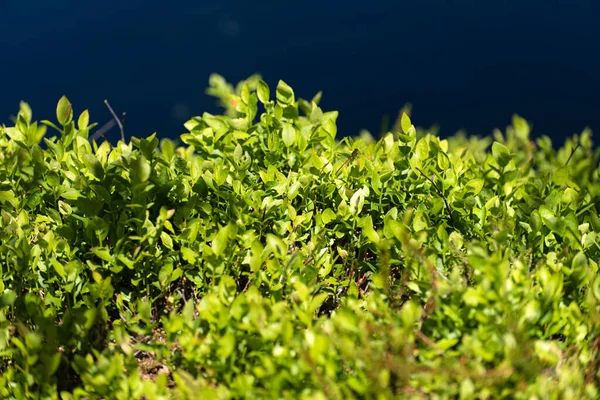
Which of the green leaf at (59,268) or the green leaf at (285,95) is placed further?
the green leaf at (285,95)

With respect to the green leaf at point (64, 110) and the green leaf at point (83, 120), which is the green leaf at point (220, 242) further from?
the green leaf at point (83, 120)

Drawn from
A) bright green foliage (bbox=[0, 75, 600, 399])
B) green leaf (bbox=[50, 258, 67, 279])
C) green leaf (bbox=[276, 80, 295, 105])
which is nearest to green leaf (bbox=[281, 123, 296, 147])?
bright green foliage (bbox=[0, 75, 600, 399])

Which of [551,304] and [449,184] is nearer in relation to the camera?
[551,304]

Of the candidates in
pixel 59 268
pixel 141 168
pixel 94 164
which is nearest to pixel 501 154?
pixel 141 168

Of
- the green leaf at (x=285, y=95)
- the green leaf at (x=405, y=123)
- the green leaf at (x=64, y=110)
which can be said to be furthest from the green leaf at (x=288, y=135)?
the green leaf at (x=64, y=110)

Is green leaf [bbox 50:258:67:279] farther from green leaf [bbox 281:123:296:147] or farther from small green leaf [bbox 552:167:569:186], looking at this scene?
small green leaf [bbox 552:167:569:186]

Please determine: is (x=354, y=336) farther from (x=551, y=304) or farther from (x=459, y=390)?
(x=551, y=304)

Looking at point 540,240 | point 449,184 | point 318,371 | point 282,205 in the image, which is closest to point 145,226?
point 282,205
